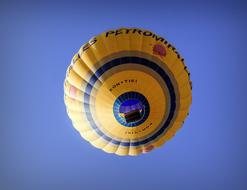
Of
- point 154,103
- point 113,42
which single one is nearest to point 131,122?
point 154,103

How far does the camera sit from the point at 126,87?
1327 centimetres

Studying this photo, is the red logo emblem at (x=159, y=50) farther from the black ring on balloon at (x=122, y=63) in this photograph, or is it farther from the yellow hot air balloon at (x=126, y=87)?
the black ring on balloon at (x=122, y=63)

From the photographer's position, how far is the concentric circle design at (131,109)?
1340 cm

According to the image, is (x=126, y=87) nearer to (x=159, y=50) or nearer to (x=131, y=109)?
(x=131, y=109)

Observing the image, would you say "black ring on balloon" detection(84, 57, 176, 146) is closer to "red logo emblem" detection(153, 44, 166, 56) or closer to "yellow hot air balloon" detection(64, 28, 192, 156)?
"yellow hot air balloon" detection(64, 28, 192, 156)

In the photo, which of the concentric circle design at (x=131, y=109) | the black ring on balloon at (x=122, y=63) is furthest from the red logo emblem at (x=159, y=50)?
the concentric circle design at (x=131, y=109)

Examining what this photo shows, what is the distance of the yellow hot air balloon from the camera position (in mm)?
13281

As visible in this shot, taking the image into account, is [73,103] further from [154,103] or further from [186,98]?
[186,98]

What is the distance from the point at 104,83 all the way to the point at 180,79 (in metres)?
2.64

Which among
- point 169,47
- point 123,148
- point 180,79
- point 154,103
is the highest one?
point 169,47

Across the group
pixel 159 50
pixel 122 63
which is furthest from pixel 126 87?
pixel 159 50

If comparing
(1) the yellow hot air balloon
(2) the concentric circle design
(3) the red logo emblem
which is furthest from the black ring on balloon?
(2) the concentric circle design

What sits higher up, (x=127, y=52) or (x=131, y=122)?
(x=127, y=52)

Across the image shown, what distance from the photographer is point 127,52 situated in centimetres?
1329
